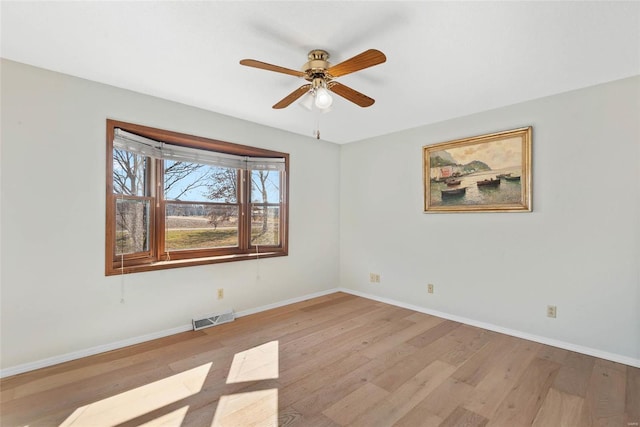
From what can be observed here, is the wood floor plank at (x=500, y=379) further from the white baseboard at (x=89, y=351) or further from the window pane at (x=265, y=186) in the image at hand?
the window pane at (x=265, y=186)

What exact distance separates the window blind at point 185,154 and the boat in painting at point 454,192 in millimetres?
2093

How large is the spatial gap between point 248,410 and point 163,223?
2142mm

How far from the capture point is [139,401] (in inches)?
78.3

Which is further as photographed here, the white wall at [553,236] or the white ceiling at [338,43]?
the white wall at [553,236]

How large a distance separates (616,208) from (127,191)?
4.47 meters

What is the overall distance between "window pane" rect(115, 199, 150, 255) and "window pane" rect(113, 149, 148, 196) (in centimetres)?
11

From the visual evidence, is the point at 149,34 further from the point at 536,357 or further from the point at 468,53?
the point at 536,357

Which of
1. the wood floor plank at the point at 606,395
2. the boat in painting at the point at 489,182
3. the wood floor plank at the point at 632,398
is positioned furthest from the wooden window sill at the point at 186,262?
the wood floor plank at the point at 632,398

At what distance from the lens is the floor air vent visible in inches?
127

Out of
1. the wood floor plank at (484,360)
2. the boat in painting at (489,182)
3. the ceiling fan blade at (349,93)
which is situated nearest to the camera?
the ceiling fan blade at (349,93)

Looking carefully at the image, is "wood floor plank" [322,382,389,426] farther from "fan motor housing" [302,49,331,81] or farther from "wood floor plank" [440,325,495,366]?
"fan motor housing" [302,49,331,81]

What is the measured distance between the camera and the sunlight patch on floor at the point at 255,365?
90.2 inches

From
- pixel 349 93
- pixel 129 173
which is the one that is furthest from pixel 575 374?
pixel 129 173

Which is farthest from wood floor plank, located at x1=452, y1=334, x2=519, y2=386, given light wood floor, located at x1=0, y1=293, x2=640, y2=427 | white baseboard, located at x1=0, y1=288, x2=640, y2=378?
white baseboard, located at x1=0, y1=288, x2=640, y2=378
